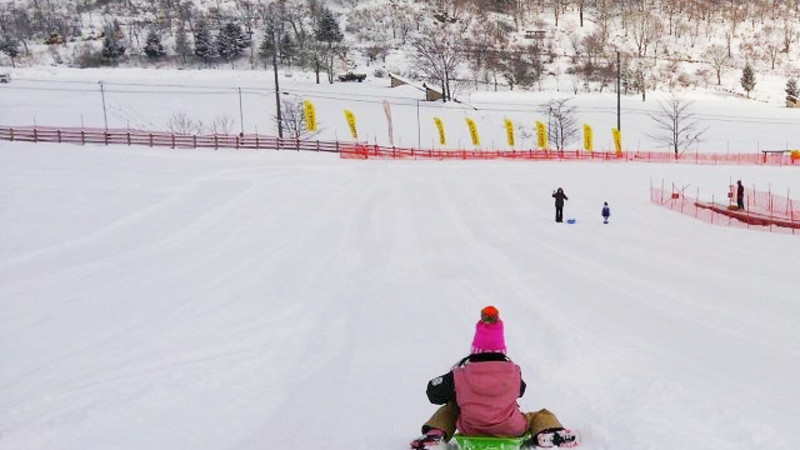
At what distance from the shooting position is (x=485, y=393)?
16.3ft

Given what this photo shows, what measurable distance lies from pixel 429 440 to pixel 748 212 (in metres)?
22.9

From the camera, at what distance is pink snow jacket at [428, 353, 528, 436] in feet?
16.0

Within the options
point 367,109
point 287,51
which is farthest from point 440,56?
point 287,51

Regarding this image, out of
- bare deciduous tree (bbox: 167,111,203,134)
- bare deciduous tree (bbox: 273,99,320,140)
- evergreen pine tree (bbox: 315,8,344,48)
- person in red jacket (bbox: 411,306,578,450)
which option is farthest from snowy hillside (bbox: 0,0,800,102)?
person in red jacket (bbox: 411,306,578,450)

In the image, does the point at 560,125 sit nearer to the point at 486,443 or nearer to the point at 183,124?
the point at 183,124

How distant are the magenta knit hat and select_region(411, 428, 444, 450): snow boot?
894mm

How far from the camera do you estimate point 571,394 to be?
7.30 metres

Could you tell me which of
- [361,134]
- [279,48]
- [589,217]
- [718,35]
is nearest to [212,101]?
[361,134]

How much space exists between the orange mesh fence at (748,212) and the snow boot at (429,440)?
20.0m

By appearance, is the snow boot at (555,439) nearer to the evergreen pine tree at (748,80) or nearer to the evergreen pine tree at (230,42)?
the evergreen pine tree at (748,80)

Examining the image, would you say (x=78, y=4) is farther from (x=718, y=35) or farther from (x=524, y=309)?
(x=524, y=309)

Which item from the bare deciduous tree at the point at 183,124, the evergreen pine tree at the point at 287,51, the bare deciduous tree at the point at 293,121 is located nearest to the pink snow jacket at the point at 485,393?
the bare deciduous tree at the point at 293,121

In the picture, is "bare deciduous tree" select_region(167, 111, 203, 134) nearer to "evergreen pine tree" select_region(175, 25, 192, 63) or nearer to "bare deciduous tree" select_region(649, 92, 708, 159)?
"evergreen pine tree" select_region(175, 25, 192, 63)

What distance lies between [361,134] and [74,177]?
36226mm
